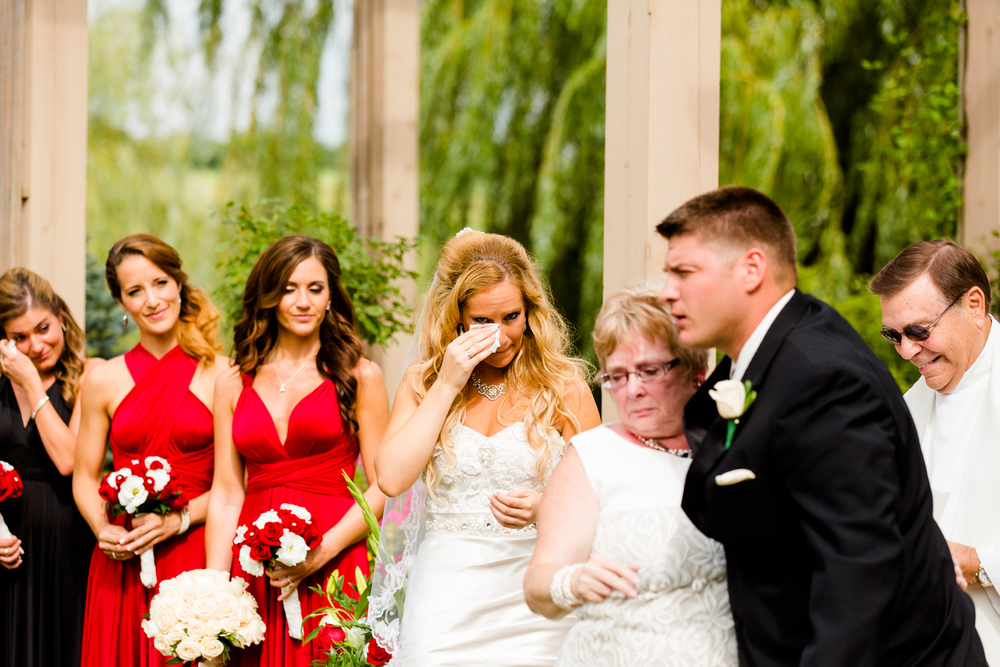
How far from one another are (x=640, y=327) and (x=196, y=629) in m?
2.05

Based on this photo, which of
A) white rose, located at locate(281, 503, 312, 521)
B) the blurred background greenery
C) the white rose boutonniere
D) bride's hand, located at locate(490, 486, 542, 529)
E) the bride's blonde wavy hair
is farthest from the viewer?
the blurred background greenery

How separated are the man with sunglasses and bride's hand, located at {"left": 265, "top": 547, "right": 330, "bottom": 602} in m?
2.11

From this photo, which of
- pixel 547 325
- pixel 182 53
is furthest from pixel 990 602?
pixel 182 53

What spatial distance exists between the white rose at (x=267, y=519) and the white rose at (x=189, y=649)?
45 cm

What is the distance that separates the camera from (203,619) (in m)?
3.30

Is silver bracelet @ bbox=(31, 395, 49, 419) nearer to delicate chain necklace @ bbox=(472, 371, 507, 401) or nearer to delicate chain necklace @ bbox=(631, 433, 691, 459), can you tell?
delicate chain necklace @ bbox=(472, 371, 507, 401)

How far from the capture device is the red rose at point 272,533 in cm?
329

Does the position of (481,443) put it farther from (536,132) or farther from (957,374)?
(536,132)

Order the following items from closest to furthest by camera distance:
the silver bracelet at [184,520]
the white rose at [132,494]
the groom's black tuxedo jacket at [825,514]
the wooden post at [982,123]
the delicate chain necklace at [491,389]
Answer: the groom's black tuxedo jacket at [825,514] < the delicate chain necklace at [491,389] < the white rose at [132,494] < the silver bracelet at [184,520] < the wooden post at [982,123]

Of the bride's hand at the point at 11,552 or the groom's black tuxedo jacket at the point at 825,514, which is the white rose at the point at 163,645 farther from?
the groom's black tuxedo jacket at the point at 825,514

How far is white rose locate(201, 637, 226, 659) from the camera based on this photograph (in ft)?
10.7

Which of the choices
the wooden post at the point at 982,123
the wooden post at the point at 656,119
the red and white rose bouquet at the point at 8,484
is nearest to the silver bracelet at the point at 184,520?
the red and white rose bouquet at the point at 8,484

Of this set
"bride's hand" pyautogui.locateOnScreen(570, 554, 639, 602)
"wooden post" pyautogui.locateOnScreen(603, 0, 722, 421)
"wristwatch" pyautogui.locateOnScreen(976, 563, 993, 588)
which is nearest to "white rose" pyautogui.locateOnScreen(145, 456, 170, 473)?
"wooden post" pyautogui.locateOnScreen(603, 0, 722, 421)

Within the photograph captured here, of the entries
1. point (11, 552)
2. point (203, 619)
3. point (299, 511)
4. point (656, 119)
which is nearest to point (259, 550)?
point (299, 511)
